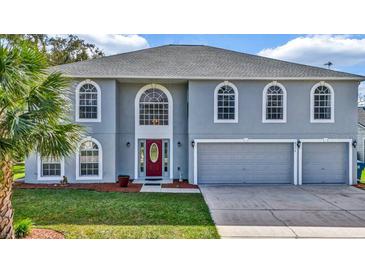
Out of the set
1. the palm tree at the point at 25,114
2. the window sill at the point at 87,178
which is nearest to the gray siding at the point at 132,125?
the window sill at the point at 87,178

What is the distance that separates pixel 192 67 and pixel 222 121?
11.0 feet

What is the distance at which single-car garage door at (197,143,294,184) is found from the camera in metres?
14.4

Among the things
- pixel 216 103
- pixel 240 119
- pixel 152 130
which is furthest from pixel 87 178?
pixel 240 119

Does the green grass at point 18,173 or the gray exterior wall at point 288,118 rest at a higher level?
the gray exterior wall at point 288,118

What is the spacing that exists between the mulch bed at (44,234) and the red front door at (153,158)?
801cm

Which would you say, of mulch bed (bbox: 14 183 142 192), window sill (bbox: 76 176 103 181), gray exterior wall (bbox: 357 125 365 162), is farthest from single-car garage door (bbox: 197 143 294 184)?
gray exterior wall (bbox: 357 125 365 162)

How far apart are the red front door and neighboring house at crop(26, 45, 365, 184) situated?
270 millimetres

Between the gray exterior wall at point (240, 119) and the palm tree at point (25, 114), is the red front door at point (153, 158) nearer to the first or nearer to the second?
the gray exterior wall at point (240, 119)

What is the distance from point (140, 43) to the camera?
1574cm

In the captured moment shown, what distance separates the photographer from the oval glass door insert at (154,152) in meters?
15.0

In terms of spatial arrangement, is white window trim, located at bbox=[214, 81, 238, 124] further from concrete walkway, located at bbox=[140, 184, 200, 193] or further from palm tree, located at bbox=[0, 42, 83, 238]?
palm tree, located at bbox=[0, 42, 83, 238]

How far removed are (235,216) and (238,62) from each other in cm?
973

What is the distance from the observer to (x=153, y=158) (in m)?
15.1
